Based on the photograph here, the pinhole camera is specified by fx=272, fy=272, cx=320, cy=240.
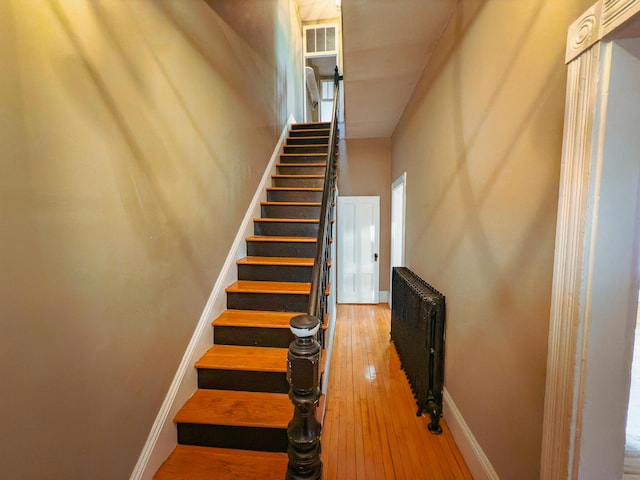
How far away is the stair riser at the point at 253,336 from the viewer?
1921mm

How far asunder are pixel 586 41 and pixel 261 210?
2.65 metres

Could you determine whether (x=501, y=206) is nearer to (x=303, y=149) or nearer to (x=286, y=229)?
(x=286, y=229)

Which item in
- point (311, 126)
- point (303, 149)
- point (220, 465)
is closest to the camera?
point (220, 465)

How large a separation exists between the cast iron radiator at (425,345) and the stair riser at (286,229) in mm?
1067

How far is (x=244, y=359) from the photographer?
70.6 inches

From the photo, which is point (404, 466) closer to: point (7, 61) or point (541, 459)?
point (541, 459)

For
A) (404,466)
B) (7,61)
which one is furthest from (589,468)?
(7,61)

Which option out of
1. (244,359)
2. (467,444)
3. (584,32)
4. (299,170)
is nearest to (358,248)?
(299,170)

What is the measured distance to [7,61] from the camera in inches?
31.1

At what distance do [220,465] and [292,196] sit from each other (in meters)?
2.44

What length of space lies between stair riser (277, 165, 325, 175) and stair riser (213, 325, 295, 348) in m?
2.21

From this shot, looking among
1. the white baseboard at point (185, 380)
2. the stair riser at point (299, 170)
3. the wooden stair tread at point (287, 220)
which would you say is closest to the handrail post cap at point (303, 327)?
the white baseboard at point (185, 380)

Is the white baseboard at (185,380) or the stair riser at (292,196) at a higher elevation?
the stair riser at (292,196)

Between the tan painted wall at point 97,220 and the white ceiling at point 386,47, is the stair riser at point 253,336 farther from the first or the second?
the white ceiling at point 386,47
